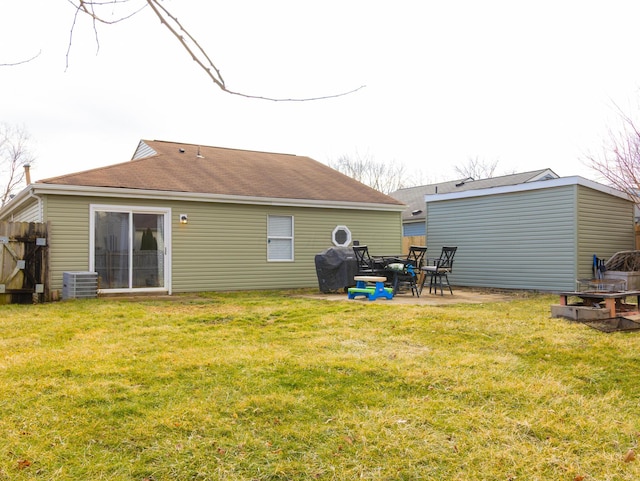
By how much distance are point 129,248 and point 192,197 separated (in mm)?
1746

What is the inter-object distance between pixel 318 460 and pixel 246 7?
2300 mm

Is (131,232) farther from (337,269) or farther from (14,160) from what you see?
(14,160)

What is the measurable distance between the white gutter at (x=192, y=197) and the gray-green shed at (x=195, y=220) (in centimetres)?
2

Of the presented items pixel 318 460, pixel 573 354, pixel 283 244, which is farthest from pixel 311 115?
pixel 283 244

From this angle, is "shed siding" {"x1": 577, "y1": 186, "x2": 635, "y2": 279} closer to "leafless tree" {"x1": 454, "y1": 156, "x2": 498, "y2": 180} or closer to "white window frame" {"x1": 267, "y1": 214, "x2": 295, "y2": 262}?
"white window frame" {"x1": 267, "y1": 214, "x2": 295, "y2": 262}

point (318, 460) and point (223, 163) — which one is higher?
point (223, 163)

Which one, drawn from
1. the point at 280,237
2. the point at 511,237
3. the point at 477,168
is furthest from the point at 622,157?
the point at 477,168

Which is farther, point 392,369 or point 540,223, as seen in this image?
point 540,223

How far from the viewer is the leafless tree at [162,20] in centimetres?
205

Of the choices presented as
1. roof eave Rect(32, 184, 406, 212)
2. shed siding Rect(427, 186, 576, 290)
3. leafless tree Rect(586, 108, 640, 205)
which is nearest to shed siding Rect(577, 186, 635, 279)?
shed siding Rect(427, 186, 576, 290)

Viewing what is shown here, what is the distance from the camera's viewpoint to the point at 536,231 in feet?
40.0

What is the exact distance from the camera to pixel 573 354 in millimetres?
5027

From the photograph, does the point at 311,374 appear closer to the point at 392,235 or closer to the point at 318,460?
the point at 318,460

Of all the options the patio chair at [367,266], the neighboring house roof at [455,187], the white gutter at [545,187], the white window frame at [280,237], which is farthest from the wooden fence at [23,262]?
the neighboring house roof at [455,187]
